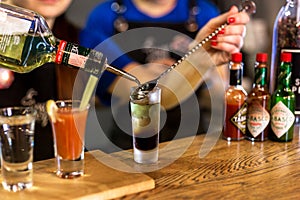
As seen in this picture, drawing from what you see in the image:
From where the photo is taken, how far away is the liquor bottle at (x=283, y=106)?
1.36m

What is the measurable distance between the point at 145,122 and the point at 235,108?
1.06 ft

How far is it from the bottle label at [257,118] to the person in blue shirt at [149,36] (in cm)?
34

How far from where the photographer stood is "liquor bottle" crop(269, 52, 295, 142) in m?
1.36

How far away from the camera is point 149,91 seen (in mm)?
1175

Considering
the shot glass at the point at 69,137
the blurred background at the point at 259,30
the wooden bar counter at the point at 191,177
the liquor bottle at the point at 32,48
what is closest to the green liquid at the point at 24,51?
the liquor bottle at the point at 32,48

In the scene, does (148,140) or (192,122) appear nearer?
(148,140)

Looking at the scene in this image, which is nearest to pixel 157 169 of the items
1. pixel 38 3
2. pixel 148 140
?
pixel 148 140

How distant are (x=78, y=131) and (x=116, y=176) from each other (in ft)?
0.43

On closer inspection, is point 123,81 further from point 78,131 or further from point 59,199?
point 59,199

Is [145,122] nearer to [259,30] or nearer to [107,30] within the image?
[107,30]

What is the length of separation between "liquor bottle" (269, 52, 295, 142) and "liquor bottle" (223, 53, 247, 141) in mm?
85

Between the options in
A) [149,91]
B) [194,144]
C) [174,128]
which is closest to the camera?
[149,91]

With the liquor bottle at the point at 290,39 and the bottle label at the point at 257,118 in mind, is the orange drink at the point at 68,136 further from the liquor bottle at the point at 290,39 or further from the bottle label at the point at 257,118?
the liquor bottle at the point at 290,39

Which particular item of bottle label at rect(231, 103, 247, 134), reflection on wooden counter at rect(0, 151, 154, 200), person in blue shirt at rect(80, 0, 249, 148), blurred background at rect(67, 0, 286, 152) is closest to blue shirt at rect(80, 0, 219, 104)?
person in blue shirt at rect(80, 0, 249, 148)
